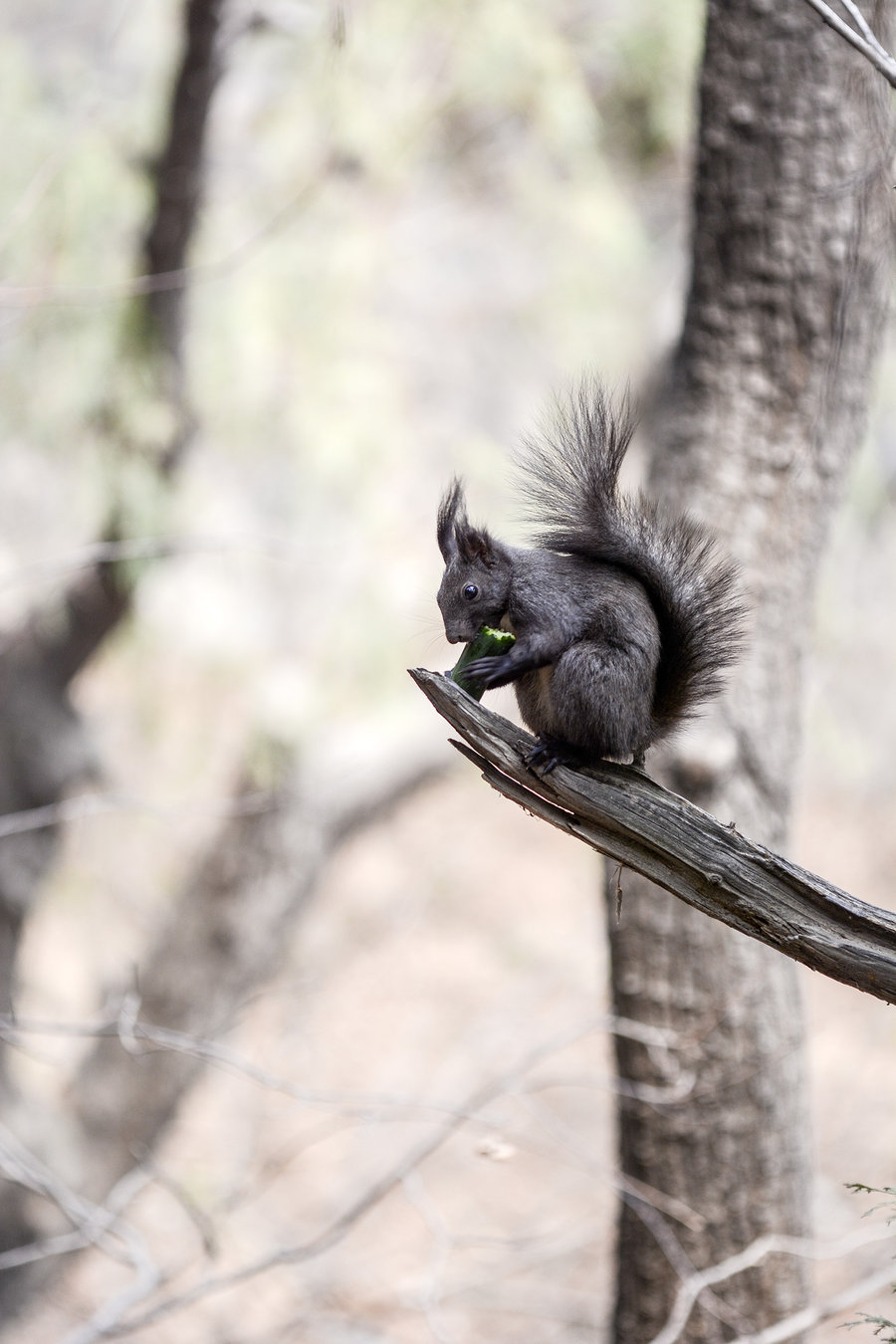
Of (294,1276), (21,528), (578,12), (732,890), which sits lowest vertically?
(294,1276)

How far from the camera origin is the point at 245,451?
4.09 m

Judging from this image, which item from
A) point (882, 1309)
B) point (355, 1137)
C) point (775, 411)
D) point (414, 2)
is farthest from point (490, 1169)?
point (414, 2)

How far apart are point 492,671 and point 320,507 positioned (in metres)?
3.08

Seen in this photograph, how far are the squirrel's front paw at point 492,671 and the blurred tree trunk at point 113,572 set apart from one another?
1.91m

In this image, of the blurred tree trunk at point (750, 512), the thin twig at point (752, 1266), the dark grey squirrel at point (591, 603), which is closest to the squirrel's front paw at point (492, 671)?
the dark grey squirrel at point (591, 603)

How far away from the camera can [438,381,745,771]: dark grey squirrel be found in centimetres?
138

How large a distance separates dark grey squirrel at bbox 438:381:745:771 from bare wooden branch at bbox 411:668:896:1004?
0.16 feet

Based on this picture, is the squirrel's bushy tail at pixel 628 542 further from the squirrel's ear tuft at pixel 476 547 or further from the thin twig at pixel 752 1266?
the thin twig at pixel 752 1266

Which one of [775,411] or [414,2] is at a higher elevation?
[414,2]

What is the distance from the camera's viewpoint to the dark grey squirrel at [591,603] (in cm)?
138

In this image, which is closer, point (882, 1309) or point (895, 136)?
point (895, 136)

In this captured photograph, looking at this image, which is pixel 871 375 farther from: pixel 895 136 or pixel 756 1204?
pixel 756 1204

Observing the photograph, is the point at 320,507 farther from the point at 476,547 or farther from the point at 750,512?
the point at 476,547

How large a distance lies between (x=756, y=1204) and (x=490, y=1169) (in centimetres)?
385
